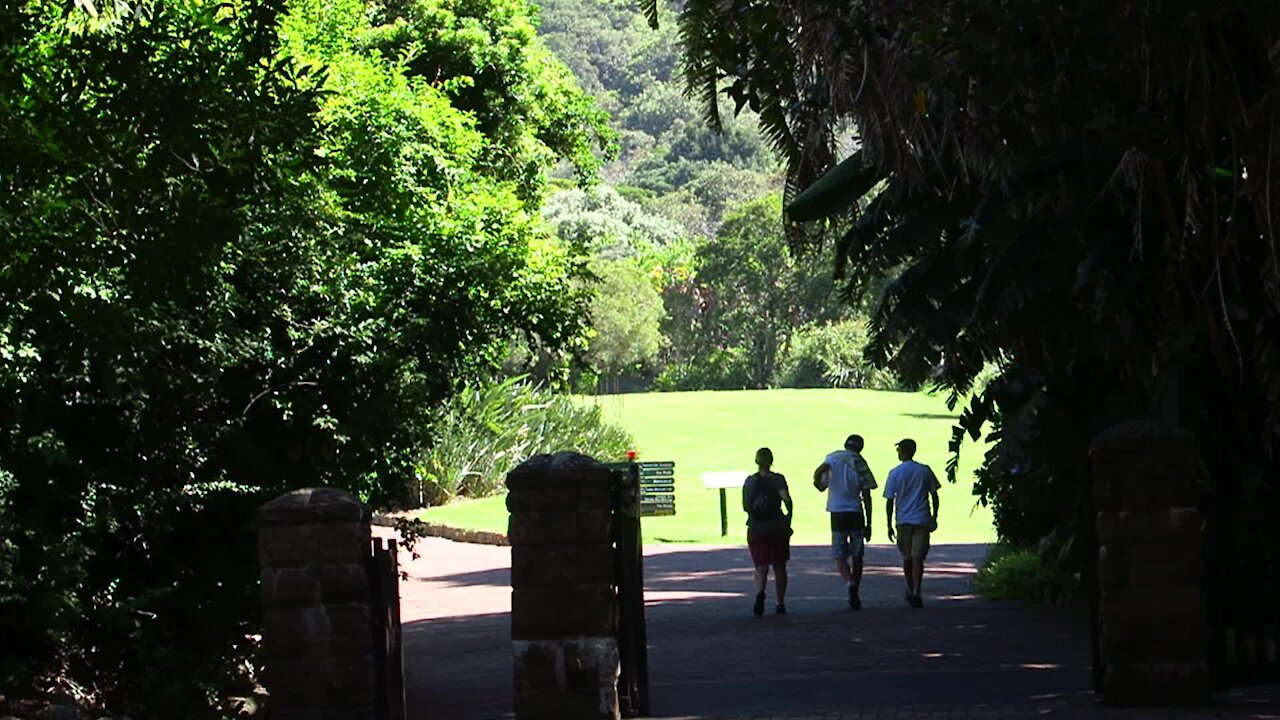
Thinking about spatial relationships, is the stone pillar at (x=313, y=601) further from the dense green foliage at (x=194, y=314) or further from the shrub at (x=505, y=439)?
the shrub at (x=505, y=439)

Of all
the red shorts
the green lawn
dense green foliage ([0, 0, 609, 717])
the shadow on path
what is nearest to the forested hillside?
the green lawn

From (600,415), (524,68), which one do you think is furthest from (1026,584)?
(600,415)

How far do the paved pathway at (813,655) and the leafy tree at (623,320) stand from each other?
5363 cm

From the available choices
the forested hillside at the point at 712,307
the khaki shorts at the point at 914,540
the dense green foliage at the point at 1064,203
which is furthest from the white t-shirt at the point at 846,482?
the forested hillside at the point at 712,307

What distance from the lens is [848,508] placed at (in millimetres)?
19734

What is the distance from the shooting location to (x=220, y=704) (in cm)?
1437

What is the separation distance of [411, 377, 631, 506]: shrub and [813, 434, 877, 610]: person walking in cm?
1690

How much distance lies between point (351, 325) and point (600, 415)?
3105 centimetres

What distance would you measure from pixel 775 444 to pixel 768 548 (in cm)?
4015

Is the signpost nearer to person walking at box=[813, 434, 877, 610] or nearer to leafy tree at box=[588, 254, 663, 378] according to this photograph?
person walking at box=[813, 434, 877, 610]

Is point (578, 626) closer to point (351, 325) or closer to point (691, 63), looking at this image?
point (351, 325)

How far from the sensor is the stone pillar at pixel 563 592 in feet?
37.9

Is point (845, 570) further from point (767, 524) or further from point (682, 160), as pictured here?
point (682, 160)

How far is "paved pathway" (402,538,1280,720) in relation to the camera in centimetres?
1233
